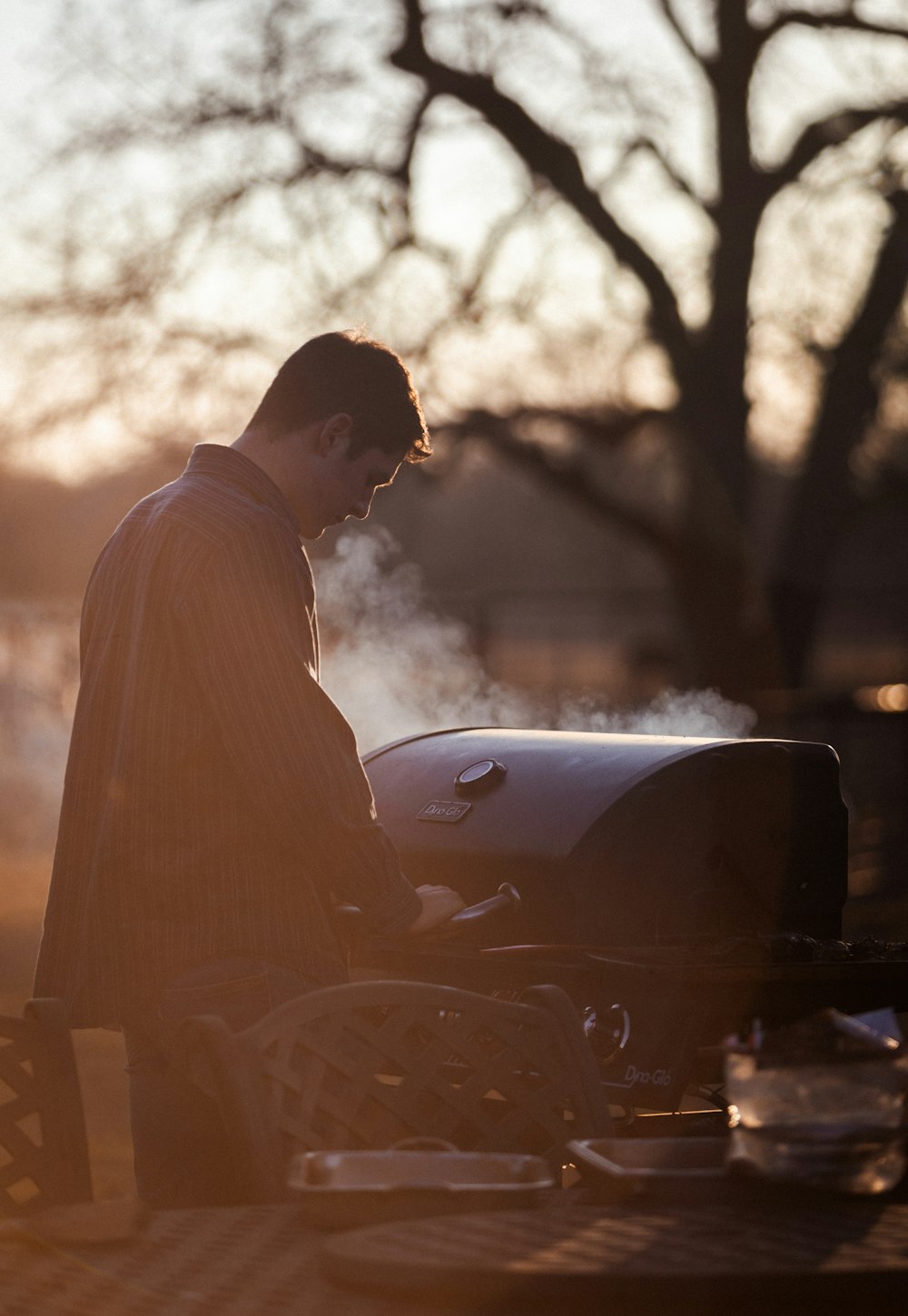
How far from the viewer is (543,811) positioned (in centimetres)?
353

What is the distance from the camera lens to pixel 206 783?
2467 millimetres

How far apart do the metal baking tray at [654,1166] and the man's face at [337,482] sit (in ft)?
3.67

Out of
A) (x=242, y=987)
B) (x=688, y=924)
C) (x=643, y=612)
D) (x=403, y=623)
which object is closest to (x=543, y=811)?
(x=688, y=924)

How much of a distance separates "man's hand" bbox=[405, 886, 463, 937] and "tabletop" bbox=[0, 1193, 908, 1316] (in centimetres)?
85

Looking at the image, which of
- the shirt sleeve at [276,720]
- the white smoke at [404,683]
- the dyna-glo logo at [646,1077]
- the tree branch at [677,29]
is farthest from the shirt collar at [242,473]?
the tree branch at [677,29]

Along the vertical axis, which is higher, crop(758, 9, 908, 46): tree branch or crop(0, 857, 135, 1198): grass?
crop(758, 9, 908, 46): tree branch

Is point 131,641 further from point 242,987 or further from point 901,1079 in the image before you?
point 901,1079

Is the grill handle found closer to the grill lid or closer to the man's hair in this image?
the grill lid

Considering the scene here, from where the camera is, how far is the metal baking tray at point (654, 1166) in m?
1.73

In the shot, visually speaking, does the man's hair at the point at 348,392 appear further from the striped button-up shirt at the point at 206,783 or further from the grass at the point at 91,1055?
the grass at the point at 91,1055

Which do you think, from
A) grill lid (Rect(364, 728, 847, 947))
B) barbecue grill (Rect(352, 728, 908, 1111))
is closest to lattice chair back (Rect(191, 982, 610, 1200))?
barbecue grill (Rect(352, 728, 908, 1111))

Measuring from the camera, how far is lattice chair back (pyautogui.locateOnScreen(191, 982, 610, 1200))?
1925 mm

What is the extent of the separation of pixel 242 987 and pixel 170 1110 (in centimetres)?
22

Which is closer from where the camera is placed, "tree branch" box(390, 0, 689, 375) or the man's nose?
the man's nose
